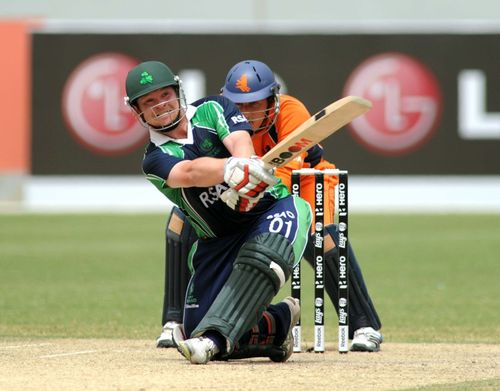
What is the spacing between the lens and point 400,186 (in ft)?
67.8

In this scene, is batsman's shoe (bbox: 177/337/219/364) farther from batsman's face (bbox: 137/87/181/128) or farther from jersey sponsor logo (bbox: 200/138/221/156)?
batsman's face (bbox: 137/87/181/128)

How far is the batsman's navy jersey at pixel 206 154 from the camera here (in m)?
6.38

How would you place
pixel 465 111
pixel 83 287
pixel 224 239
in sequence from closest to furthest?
pixel 224 239 → pixel 83 287 → pixel 465 111

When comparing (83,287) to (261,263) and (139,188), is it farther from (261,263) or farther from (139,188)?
(139,188)

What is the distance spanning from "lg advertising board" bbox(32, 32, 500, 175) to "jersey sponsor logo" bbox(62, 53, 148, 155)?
0.05 ft

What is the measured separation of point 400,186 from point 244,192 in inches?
584

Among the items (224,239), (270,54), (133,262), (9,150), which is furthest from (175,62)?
(224,239)

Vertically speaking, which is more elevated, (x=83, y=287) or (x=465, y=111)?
(x=465, y=111)

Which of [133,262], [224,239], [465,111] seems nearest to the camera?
[224,239]

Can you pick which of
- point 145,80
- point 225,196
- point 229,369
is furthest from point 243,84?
point 229,369

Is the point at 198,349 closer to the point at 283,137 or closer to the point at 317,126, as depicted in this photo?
the point at 317,126

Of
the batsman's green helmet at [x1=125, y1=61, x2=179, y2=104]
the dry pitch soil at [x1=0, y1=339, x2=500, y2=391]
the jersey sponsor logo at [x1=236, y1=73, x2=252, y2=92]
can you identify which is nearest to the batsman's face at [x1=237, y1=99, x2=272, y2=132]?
the jersey sponsor logo at [x1=236, y1=73, x2=252, y2=92]

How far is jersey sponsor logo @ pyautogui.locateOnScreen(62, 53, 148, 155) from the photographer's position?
67.8 ft

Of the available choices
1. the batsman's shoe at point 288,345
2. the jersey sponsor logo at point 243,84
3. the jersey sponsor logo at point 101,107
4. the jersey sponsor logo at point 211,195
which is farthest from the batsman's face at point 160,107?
the jersey sponsor logo at point 101,107
